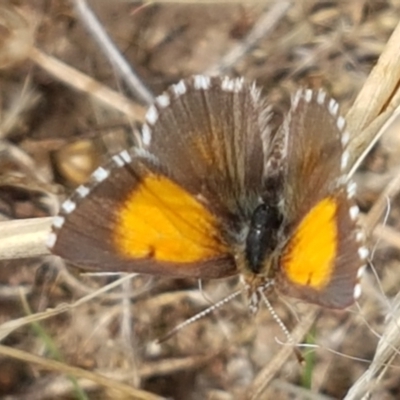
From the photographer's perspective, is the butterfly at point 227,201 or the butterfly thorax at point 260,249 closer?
the butterfly at point 227,201

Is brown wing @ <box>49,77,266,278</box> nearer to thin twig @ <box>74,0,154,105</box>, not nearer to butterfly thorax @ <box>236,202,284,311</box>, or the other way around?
butterfly thorax @ <box>236,202,284,311</box>

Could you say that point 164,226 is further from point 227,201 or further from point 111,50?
point 111,50

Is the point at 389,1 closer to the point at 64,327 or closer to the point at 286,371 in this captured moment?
the point at 286,371

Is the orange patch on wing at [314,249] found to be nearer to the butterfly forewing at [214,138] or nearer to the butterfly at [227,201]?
the butterfly at [227,201]

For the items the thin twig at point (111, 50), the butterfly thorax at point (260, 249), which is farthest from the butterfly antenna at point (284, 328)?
the thin twig at point (111, 50)

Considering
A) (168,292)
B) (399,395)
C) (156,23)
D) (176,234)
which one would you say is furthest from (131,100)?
(399,395)

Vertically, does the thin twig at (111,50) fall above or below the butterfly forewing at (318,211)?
above

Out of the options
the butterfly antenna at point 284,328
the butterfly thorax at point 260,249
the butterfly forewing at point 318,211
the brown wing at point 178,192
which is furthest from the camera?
the butterfly antenna at point 284,328
